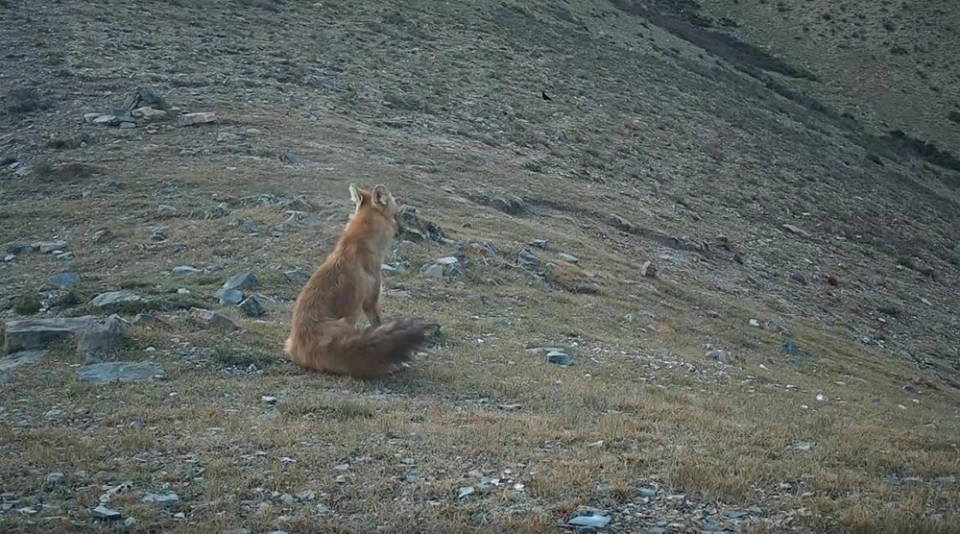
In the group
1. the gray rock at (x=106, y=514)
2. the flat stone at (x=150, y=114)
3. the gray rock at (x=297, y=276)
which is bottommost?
the flat stone at (x=150, y=114)

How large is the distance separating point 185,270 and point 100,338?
4.02m

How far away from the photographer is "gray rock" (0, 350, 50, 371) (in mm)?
9318

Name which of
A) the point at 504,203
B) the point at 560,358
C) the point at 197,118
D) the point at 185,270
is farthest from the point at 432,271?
the point at 197,118

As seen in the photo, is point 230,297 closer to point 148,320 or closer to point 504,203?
point 148,320

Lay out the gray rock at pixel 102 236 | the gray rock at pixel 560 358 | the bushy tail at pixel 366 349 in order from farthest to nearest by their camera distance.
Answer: the gray rock at pixel 102 236 < the gray rock at pixel 560 358 < the bushy tail at pixel 366 349

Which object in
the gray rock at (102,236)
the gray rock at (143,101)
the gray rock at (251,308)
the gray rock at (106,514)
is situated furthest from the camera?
the gray rock at (143,101)

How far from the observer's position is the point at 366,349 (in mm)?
9289

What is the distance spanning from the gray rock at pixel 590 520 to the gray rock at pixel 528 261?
10491mm

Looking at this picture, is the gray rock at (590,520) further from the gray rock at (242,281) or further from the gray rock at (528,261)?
the gray rock at (528,261)

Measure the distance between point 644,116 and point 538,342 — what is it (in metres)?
23.8

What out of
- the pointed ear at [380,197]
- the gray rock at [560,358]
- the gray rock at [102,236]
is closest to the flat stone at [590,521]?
the gray rock at [560,358]

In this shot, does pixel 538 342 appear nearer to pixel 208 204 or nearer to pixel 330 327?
pixel 330 327

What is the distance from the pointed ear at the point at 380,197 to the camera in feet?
37.4

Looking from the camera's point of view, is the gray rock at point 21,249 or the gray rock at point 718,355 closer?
the gray rock at point 718,355
